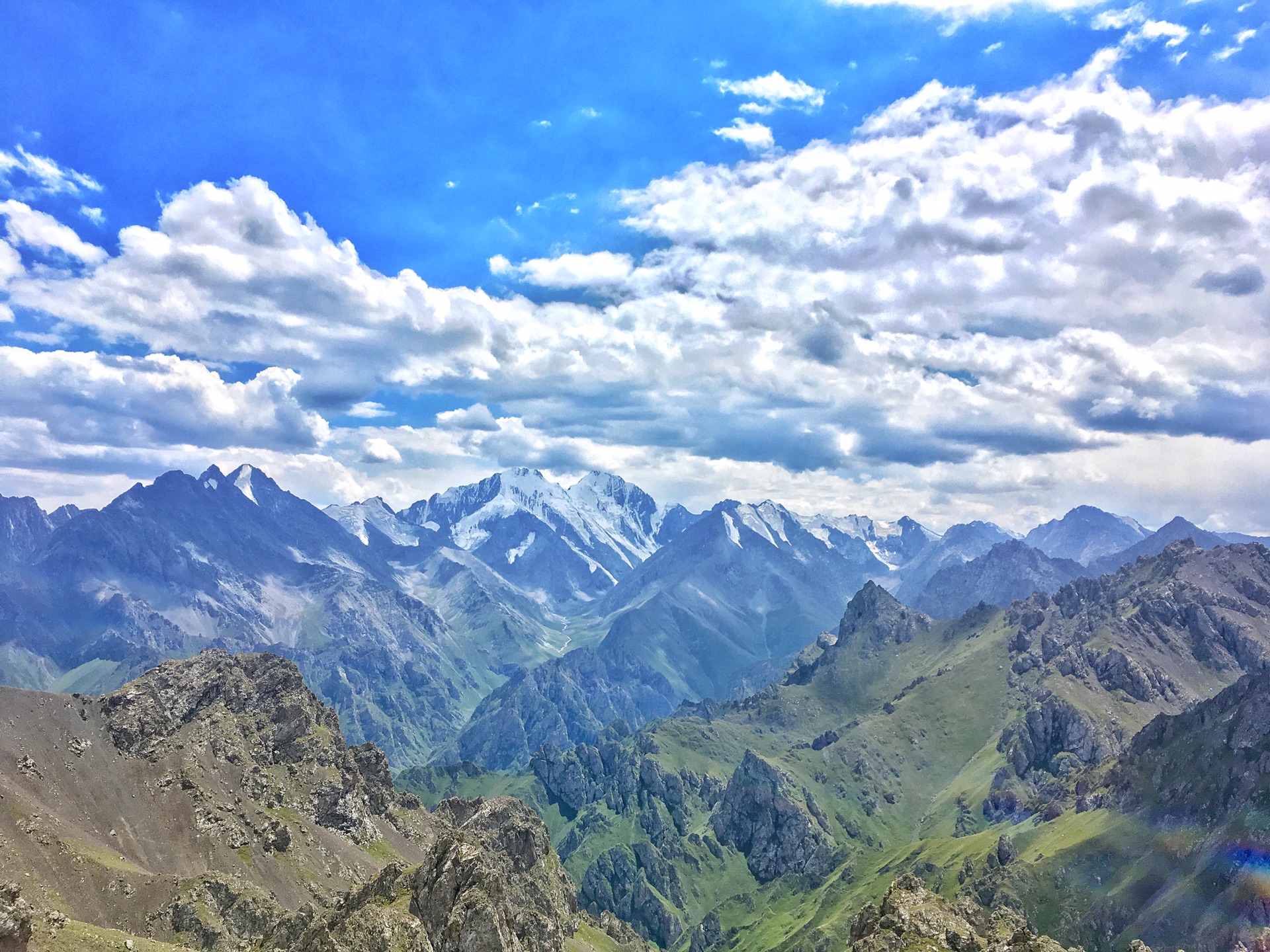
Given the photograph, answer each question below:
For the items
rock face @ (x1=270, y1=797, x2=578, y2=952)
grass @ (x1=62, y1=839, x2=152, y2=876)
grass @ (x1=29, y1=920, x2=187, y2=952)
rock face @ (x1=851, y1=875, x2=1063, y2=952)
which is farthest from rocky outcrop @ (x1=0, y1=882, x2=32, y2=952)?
rock face @ (x1=851, y1=875, x2=1063, y2=952)

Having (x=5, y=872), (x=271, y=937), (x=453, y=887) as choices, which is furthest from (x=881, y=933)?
(x=5, y=872)

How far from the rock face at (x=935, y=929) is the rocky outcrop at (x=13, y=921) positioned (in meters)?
111

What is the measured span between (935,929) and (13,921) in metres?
123

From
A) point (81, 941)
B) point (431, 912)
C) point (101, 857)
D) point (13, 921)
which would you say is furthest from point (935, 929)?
point (101, 857)

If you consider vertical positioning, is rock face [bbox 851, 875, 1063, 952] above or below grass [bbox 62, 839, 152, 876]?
below

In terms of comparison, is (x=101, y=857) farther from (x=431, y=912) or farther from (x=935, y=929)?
(x=935, y=929)

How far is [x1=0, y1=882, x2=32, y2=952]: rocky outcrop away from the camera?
A: 9225 cm

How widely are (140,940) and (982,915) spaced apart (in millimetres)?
135583

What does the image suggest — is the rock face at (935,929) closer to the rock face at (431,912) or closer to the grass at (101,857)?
the rock face at (431,912)

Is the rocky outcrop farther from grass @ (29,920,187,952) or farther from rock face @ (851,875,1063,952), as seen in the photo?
rock face @ (851,875,1063,952)

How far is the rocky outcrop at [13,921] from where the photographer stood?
303 feet

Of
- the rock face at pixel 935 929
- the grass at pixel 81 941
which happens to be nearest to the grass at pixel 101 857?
the grass at pixel 81 941

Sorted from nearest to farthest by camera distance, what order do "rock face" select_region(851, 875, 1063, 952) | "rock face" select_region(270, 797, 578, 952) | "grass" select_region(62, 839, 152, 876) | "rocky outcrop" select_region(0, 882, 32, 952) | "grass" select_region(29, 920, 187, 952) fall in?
"rocky outcrop" select_region(0, 882, 32, 952)
"grass" select_region(29, 920, 187, 952)
"rock face" select_region(851, 875, 1063, 952)
"rock face" select_region(270, 797, 578, 952)
"grass" select_region(62, 839, 152, 876)

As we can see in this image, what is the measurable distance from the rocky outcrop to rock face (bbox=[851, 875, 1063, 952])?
110673 mm
